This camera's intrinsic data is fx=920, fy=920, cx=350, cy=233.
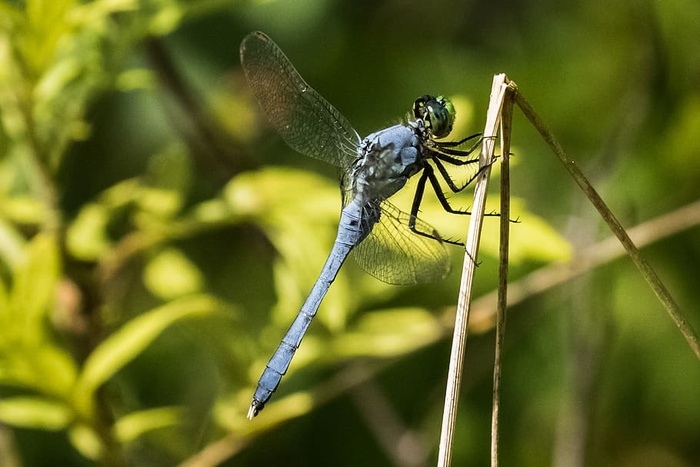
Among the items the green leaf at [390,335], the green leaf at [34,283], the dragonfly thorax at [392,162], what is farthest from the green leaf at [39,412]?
the dragonfly thorax at [392,162]

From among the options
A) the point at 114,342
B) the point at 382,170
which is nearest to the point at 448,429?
the point at 114,342

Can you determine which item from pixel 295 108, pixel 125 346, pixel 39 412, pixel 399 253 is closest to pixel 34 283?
pixel 125 346

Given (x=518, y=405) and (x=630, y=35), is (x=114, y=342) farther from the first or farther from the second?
(x=630, y=35)

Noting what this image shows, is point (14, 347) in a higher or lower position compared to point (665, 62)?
lower

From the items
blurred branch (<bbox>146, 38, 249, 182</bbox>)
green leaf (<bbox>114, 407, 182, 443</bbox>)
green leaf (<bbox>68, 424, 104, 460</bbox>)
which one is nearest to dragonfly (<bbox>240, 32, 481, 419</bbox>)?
green leaf (<bbox>114, 407, 182, 443</bbox>)

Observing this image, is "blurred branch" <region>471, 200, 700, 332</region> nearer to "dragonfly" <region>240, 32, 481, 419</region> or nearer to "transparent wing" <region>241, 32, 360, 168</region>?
"dragonfly" <region>240, 32, 481, 419</region>

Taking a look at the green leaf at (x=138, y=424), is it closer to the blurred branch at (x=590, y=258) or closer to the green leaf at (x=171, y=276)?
the green leaf at (x=171, y=276)
